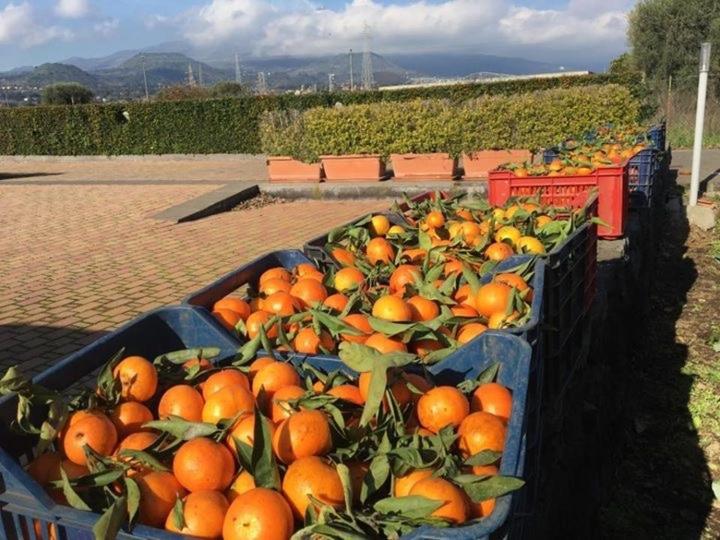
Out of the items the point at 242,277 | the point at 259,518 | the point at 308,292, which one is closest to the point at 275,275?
the point at 242,277

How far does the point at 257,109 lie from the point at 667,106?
13.5 m

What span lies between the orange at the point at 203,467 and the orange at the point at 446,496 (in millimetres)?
410

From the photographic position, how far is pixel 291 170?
522 inches

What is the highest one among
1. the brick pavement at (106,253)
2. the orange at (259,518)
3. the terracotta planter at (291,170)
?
the orange at (259,518)

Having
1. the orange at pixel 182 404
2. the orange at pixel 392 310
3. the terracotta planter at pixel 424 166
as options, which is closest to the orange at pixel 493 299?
the orange at pixel 392 310

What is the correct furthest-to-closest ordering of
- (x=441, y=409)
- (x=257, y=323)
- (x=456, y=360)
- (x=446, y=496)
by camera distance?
1. (x=257, y=323)
2. (x=456, y=360)
3. (x=441, y=409)
4. (x=446, y=496)

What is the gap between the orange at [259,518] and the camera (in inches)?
48.6

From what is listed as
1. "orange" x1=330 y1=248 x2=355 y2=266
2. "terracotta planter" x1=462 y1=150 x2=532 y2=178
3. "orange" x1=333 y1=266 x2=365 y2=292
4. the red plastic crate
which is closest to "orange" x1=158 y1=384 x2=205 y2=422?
"orange" x1=333 y1=266 x2=365 y2=292

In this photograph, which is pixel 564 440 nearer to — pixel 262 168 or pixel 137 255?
pixel 137 255

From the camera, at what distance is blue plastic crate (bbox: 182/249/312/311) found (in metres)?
2.40

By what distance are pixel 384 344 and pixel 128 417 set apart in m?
0.71

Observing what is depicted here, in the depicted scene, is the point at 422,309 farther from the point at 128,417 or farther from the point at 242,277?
the point at 128,417

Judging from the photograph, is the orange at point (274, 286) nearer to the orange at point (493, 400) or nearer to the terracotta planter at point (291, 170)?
the orange at point (493, 400)

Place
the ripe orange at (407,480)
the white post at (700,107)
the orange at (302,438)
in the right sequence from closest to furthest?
the ripe orange at (407,480)
the orange at (302,438)
the white post at (700,107)
